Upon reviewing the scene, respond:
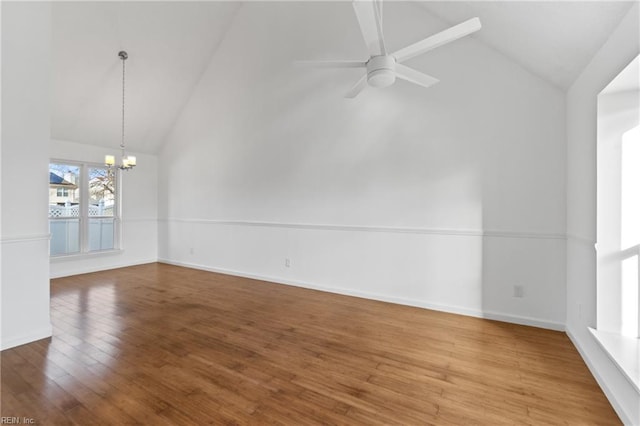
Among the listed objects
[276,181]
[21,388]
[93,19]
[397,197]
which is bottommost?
[21,388]

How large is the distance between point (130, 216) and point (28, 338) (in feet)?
13.2

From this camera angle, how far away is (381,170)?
3883 mm

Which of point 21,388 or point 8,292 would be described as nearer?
point 21,388

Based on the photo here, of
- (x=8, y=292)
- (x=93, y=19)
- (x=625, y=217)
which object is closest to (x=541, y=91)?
(x=625, y=217)

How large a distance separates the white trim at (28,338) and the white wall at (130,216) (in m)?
3.15

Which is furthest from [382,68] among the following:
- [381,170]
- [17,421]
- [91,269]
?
[91,269]

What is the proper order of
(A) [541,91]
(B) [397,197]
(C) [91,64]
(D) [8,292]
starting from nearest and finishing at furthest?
1. (D) [8,292]
2. (A) [541,91]
3. (B) [397,197]
4. (C) [91,64]

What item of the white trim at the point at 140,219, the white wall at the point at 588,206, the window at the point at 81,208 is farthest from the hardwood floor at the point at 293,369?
the white trim at the point at 140,219

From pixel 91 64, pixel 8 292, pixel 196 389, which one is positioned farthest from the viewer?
pixel 91 64

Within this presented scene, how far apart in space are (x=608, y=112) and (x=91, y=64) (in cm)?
639

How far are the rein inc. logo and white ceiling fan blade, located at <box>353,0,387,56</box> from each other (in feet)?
10.1

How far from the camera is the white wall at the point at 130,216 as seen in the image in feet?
17.7

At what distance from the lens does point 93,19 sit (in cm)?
407

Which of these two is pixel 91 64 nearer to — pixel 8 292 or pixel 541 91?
pixel 8 292
